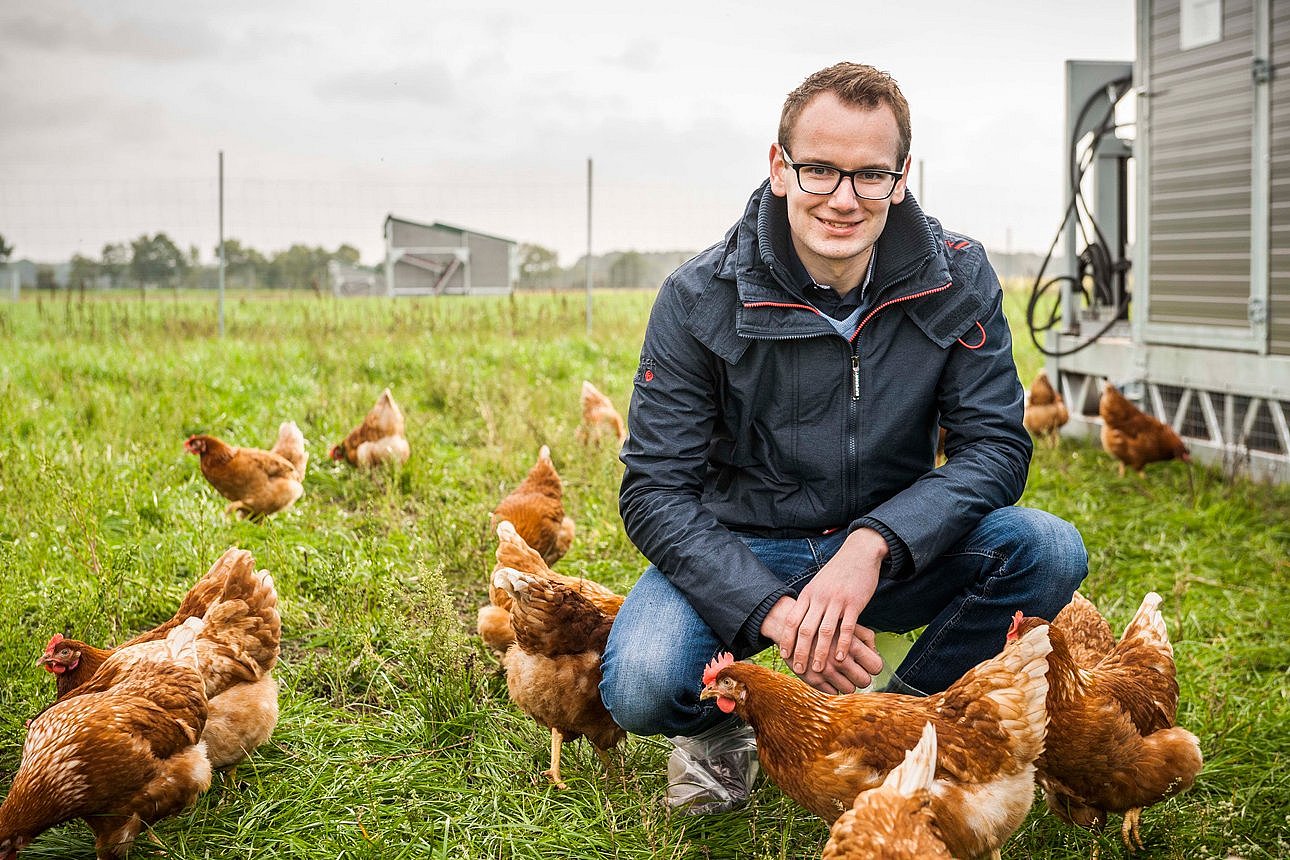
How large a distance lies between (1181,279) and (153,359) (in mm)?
7829

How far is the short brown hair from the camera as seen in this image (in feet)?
7.75

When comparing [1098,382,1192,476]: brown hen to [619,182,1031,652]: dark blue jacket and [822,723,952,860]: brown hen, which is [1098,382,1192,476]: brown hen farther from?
[822,723,952,860]: brown hen

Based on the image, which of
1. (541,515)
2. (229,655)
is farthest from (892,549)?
(541,515)

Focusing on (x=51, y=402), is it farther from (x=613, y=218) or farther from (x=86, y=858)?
(x=613, y=218)

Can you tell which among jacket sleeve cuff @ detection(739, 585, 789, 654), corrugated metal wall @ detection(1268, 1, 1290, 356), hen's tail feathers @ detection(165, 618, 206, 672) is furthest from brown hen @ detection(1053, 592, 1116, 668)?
corrugated metal wall @ detection(1268, 1, 1290, 356)

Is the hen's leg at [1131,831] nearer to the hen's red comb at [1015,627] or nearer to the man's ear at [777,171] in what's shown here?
the hen's red comb at [1015,627]

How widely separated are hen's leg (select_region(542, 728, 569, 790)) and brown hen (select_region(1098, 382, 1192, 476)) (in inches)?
180

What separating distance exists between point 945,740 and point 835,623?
1.05 feet

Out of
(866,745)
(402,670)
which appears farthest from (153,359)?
(866,745)

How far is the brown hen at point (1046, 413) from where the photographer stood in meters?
7.02

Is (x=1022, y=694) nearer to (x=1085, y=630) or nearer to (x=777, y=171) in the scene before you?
(x=1085, y=630)

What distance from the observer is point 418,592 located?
12.5 feet

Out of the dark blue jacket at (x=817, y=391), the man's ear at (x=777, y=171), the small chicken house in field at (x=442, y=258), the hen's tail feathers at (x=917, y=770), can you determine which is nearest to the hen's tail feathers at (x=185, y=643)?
the dark blue jacket at (x=817, y=391)

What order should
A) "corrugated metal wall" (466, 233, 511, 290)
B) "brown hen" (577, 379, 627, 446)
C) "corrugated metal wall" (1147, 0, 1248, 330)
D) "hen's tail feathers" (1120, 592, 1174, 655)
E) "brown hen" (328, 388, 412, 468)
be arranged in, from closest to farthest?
"hen's tail feathers" (1120, 592, 1174, 655) → "brown hen" (328, 388, 412, 468) → "corrugated metal wall" (1147, 0, 1248, 330) → "brown hen" (577, 379, 627, 446) → "corrugated metal wall" (466, 233, 511, 290)
